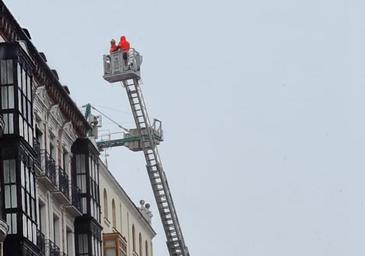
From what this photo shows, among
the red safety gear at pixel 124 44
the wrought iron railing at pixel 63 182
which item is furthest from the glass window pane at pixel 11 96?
the red safety gear at pixel 124 44

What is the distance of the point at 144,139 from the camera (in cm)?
9962

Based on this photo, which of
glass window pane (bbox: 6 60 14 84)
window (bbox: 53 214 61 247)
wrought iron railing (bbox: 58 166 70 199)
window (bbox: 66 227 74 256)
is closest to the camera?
glass window pane (bbox: 6 60 14 84)

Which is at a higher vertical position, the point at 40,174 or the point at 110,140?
the point at 110,140

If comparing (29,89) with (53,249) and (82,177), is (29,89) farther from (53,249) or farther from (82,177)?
(82,177)

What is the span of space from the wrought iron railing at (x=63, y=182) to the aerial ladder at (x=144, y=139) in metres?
25.4

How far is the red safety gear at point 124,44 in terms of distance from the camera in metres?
96.3

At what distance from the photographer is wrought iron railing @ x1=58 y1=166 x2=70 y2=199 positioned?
70.0 meters

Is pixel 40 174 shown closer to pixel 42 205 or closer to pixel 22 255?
pixel 42 205

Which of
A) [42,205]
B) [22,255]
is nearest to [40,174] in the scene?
[42,205]

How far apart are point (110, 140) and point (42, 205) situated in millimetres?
33756

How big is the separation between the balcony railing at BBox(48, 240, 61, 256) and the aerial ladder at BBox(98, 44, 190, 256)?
2914 cm

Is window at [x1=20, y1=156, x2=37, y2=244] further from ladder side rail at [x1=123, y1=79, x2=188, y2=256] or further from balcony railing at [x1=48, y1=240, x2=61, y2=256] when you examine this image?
ladder side rail at [x1=123, y1=79, x2=188, y2=256]

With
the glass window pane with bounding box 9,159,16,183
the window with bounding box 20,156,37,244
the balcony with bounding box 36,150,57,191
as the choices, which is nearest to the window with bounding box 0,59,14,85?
the window with bounding box 20,156,37,244

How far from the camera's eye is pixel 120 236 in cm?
8169
